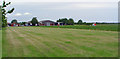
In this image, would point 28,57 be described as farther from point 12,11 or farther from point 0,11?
point 12,11

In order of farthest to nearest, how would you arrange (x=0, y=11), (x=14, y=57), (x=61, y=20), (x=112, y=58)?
(x=61, y=20) → (x=0, y=11) → (x=14, y=57) → (x=112, y=58)

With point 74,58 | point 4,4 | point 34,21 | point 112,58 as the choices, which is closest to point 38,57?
point 74,58

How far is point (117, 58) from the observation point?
269 inches

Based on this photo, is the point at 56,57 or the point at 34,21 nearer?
the point at 56,57

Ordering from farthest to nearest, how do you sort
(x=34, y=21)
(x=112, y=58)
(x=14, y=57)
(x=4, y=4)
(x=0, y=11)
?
(x=34, y=21)
(x=4, y=4)
(x=0, y=11)
(x=14, y=57)
(x=112, y=58)

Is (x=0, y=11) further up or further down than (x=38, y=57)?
further up

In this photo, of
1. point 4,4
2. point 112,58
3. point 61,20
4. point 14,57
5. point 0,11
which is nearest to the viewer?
point 112,58

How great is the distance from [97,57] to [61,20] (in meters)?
112

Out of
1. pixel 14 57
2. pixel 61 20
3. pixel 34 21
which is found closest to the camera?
pixel 14 57

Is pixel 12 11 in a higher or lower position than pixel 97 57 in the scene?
higher

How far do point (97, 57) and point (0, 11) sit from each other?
24.3 metres

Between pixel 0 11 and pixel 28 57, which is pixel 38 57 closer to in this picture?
pixel 28 57

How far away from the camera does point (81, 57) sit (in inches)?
278

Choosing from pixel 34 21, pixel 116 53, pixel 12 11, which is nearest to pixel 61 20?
pixel 34 21
